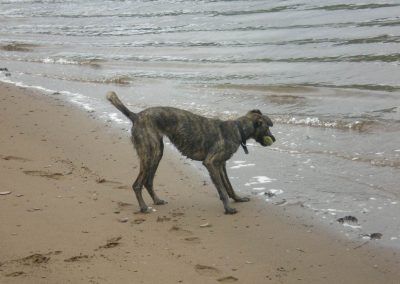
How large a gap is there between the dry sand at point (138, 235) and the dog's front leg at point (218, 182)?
0.10 metres

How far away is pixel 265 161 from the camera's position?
8.43 metres

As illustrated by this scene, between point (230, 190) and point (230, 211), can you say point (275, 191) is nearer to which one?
point (230, 190)

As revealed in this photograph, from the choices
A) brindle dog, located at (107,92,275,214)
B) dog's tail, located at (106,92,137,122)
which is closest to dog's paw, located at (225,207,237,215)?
brindle dog, located at (107,92,275,214)

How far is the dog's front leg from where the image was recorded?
6.79m

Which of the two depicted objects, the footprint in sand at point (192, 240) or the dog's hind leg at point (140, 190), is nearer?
the footprint in sand at point (192, 240)

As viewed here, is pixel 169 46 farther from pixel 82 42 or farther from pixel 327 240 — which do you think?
pixel 327 240

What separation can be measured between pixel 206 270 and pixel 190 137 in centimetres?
236

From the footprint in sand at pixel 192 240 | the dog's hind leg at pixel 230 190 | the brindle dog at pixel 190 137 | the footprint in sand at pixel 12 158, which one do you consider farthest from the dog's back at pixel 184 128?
the footprint in sand at pixel 12 158

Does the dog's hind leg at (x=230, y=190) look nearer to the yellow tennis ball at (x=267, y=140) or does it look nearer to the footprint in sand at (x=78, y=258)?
the yellow tennis ball at (x=267, y=140)

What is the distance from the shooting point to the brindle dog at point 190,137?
6.87m

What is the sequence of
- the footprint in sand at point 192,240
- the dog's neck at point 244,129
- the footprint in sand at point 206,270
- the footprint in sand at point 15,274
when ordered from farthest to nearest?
the dog's neck at point 244,129, the footprint in sand at point 192,240, the footprint in sand at point 206,270, the footprint in sand at point 15,274

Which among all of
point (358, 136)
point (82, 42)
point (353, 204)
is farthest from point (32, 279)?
point (82, 42)

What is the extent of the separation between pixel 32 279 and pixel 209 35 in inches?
647

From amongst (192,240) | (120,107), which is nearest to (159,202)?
(120,107)
